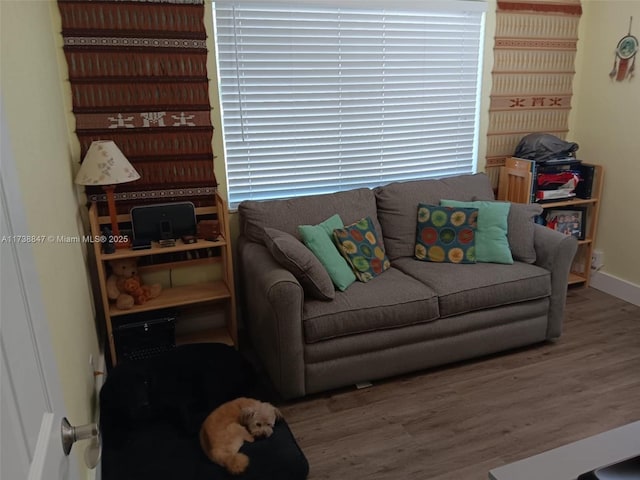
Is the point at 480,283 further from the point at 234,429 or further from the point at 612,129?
the point at 612,129

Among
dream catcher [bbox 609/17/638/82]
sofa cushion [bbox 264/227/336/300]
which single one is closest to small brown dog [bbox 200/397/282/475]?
sofa cushion [bbox 264/227/336/300]

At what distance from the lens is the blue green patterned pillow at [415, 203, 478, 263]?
296 centimetres

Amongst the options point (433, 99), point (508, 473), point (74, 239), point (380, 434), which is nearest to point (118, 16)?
point (74, 239)

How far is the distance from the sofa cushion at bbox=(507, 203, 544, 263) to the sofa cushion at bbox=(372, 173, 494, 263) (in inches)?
12.6

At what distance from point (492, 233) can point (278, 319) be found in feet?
4.82

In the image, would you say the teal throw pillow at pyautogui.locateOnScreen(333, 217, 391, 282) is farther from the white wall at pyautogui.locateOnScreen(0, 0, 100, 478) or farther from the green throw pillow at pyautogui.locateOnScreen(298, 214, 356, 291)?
the white wall at pyautogui.locateOnScreen(0, 0, 100, 478)

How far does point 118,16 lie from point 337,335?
1.98m

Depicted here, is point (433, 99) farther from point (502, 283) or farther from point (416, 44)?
point (502, 283)

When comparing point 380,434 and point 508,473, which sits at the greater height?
point 508,473

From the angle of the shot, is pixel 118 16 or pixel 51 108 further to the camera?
pixel 118 16

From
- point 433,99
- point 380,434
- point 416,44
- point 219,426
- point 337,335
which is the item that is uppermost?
point 416,44

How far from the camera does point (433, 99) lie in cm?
340

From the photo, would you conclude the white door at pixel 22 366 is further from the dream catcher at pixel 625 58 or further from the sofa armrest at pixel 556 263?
the dream catcher at pixel 625 58

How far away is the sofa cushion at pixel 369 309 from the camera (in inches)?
93.0
